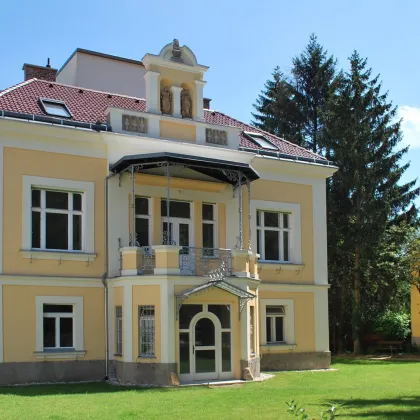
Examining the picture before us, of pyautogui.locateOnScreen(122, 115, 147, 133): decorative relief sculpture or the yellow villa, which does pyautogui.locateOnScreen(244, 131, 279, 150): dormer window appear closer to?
the yellow villa

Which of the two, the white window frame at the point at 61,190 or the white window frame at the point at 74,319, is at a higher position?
the white window frame at the point at 61,190

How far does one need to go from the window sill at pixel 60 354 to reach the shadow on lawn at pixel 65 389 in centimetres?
98

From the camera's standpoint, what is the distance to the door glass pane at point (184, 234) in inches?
862

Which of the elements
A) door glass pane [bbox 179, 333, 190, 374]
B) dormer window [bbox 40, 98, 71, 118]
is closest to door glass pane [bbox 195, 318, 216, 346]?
door glass pane [bbox 179, 333, 190, 374]

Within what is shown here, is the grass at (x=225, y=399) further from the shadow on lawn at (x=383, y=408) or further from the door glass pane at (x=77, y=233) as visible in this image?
the door glass pane at (x=77, y=233)

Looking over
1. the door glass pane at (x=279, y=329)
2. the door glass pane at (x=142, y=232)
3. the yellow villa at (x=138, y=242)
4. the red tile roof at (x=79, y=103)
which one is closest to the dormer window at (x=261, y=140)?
the red tile roof at (x=79, y=103)

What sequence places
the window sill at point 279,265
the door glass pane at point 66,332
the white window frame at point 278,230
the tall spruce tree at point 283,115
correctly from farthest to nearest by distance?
1. the tall spruce tree at point 283,115
2. the white window frame at point 278,230
3. the window sill at point 279,265
4. the door glass pane at point 66,332

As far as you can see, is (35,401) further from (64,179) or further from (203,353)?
(64,179)

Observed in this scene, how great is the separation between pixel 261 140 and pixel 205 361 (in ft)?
30.9

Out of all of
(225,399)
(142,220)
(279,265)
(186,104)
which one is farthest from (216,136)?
(225,399)

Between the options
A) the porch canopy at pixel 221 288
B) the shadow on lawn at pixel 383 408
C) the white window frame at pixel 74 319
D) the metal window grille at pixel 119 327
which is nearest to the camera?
the shadow on lawn at pixel 383 408

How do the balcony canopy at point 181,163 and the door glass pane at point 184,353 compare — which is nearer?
the door glass pane at point 184,353

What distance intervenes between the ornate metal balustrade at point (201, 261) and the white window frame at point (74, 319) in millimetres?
3282

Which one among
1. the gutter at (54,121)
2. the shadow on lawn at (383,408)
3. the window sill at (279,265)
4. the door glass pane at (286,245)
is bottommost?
the shadow on lawn at (383,408)
